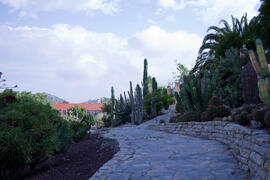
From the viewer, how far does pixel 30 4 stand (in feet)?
25.0

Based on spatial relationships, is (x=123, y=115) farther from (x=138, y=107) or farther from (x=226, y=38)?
(x=226, y=38)

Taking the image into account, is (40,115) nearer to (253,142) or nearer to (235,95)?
(253,142)

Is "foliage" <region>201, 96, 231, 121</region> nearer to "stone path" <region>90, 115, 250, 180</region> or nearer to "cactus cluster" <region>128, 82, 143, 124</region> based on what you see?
"stone path" <region>90, 115, 250, 180</region>

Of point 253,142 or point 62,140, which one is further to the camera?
point 62,140

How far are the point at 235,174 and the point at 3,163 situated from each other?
12.5 feet

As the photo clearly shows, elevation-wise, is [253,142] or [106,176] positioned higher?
[253,142]

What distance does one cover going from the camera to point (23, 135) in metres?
4.46

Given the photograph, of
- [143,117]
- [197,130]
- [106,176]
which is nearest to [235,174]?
[106,176]

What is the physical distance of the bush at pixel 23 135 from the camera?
14.3 ft

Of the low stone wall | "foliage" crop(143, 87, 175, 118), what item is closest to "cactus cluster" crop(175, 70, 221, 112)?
the low stone wall

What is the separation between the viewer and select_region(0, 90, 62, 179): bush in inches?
172

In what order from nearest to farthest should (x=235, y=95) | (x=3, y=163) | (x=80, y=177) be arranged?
(x=80, y=177), (x=3, y=163), (x=235, y=95)

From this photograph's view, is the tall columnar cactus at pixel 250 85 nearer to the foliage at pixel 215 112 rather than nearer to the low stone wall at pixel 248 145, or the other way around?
the foliage at pixel 215 112

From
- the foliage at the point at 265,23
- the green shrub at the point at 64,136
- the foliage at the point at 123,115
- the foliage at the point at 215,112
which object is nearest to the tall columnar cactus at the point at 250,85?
the foliage at the point at 215,112
